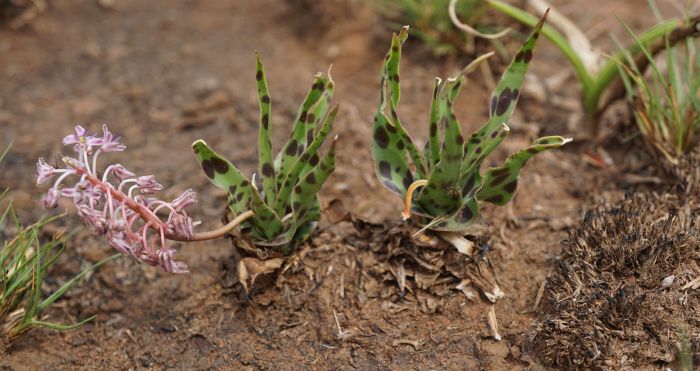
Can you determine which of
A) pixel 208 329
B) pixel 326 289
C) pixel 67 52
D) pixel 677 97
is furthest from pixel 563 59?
pixel 67 52

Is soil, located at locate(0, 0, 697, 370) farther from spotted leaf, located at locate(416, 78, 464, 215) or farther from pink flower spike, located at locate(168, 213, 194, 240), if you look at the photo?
pink flower spike, located at locate(168, 213, 194, 240)

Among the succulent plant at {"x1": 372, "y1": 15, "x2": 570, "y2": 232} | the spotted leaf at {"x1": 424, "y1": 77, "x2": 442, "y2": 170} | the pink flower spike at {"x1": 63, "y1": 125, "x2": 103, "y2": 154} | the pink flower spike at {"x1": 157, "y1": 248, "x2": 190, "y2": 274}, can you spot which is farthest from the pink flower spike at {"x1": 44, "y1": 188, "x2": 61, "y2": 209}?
the spotted leaf at {"x1": 424, "y1": 77, "x2": 442, "y2": 170}

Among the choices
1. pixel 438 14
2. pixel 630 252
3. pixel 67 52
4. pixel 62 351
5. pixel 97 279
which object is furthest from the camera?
pixel 67 52

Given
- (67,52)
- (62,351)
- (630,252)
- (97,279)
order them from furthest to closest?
(67,52) → (97,279) → (62,351) → (630,252)

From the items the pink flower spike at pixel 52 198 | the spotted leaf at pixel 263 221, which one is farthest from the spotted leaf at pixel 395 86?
the pink flower spike at pixel 52 198

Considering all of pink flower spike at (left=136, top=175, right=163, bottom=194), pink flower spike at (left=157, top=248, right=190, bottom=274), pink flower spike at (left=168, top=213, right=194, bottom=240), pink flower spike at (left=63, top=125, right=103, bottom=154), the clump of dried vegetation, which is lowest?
the clump of dried vegetation

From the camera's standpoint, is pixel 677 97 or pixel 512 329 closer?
pixel 512 329

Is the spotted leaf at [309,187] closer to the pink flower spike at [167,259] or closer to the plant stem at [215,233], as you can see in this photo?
the plant stem at [215,233]

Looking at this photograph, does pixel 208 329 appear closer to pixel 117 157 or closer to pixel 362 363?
pixel 362 363
